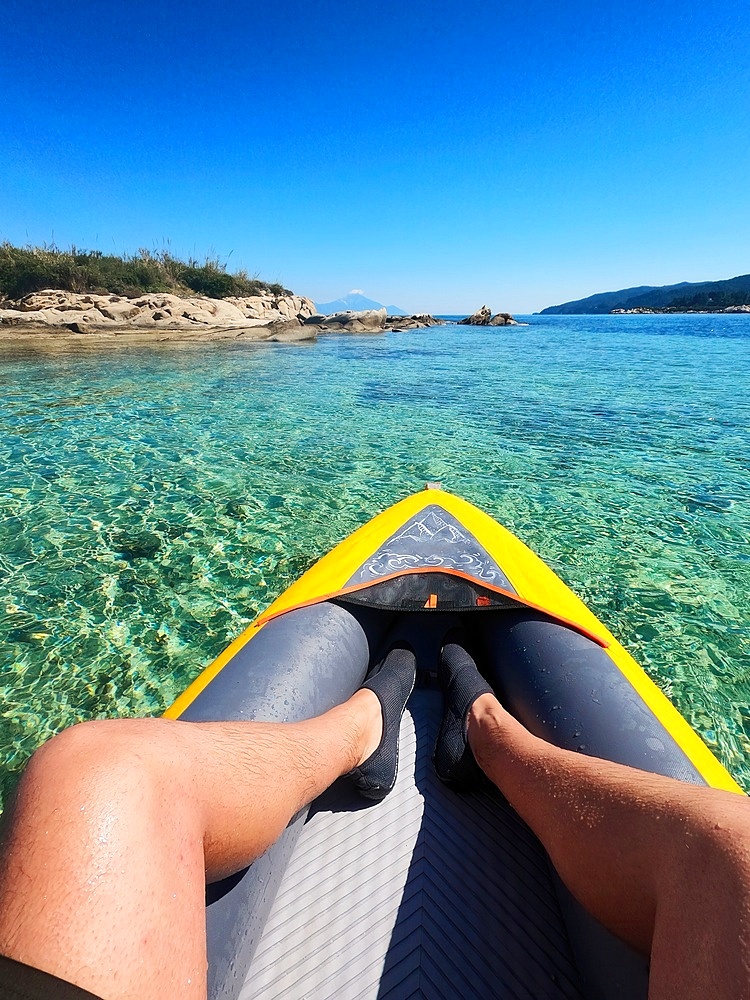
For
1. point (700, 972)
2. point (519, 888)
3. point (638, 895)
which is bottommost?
point (519, 888)

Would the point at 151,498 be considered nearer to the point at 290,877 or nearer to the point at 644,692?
the point at 290,877

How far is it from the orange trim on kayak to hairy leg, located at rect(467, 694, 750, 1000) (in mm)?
715

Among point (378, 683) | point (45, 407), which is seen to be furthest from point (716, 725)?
point (45, 407)

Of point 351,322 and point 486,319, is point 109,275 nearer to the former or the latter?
point 351,322

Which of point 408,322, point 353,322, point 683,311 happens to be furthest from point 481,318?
point 683,311

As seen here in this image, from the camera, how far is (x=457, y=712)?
215 centimetres

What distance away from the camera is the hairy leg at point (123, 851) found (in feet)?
2.49

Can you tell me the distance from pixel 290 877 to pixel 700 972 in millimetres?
1285

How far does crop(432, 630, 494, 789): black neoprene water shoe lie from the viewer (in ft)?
6.34

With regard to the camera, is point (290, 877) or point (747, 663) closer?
point (290, 877)

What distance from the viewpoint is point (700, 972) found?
30.5 inches

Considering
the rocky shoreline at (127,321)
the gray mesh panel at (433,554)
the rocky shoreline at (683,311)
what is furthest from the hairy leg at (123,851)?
the rocky shoreline at (683,311)

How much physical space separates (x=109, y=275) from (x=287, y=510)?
31.9 m

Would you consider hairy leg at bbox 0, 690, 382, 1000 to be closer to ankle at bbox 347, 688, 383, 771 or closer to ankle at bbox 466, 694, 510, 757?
ankle at bbox 347, 688, 383, 771
